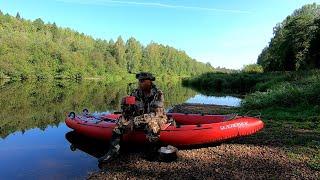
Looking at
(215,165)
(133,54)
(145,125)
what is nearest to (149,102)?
(145,125)

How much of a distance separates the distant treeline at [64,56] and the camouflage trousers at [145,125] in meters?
91.0

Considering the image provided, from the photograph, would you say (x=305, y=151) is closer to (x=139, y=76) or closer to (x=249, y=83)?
(x=139, y=76)

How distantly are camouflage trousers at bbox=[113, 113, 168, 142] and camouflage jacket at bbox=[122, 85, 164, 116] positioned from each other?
23 centimetres

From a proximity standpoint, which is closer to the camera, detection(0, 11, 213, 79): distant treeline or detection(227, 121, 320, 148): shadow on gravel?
detection(227, 121, 320, 148): shadow on gravel

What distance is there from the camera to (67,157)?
46.5ft

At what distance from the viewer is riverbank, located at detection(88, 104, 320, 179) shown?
9.82 metres

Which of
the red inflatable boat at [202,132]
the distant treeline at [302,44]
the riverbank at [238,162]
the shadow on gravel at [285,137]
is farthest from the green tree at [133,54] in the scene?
the riverbank at [238,162]

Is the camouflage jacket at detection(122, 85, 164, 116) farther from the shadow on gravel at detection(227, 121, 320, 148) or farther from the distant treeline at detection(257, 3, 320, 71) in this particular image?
the distant treeline at detection(257, 3, 320, 71)

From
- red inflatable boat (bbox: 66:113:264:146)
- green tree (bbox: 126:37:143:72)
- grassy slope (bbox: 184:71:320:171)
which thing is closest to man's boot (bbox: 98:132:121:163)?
red inflatable boat (bbox: 66:113:264:146)

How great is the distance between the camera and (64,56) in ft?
398

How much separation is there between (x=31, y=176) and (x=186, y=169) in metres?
4.84

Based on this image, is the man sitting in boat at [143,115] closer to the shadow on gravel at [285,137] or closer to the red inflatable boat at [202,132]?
the red inflatable boat at [202,132]

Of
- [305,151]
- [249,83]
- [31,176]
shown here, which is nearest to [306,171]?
[305,151]

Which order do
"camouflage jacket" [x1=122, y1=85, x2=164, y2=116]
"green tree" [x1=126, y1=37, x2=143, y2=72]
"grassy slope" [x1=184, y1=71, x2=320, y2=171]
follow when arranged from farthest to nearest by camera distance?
"green tree" [x1=126, y1=37, x2=143, y2=72] → "camouflage jacket" [x1=122, y1=85, x2=164, y2=116] → "grassy slope" [x1=184, y1=71, x2=320, y2=171]
